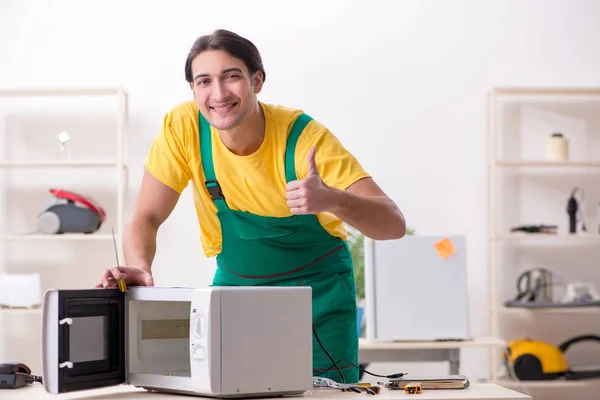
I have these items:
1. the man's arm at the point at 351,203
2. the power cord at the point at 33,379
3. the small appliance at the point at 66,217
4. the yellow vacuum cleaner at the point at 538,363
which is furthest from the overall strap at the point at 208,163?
the yellow vacuum cleaner at the point at 538,363

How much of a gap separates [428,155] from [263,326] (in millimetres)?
3697

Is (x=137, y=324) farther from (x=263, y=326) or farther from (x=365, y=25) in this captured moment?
(x=365, y=25)

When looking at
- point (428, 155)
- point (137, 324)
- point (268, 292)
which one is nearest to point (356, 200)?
point (268, 292)

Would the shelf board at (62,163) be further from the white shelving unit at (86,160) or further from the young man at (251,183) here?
the young man at (251,183)

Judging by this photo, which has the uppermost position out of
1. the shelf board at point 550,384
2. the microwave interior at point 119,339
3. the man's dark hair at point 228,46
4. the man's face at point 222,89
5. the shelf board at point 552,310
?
the man's dark hair at point 228,46

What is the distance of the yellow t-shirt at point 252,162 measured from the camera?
6.58ft

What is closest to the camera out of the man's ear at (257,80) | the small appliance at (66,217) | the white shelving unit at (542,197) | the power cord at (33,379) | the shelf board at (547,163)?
the power cord at (33,379)

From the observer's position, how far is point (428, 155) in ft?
16.8

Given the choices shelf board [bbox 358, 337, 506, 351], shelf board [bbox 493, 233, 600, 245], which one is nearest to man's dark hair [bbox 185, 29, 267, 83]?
shelf board [bbox 358, 337, 506, 351]

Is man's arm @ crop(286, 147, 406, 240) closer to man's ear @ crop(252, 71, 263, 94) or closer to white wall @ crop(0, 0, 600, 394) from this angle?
man's ear @ crop(252, 71, 263, 94)

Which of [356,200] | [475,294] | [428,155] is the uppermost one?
[428,155]

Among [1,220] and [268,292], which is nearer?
[268,292]

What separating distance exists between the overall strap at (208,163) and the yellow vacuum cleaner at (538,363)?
290cm

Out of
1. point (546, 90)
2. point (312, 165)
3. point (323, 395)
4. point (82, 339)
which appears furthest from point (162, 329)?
point (546, 90)
